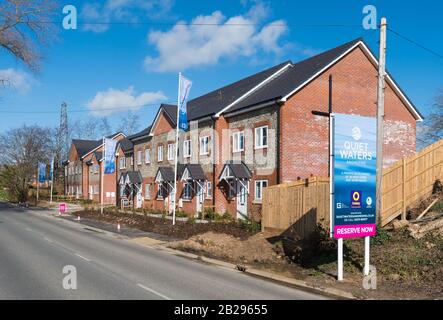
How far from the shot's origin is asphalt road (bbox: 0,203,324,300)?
947 cm

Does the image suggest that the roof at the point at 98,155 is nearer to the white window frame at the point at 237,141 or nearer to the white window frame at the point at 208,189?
the white window frame at the point at 208,189

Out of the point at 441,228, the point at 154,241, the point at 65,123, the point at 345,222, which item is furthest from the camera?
the point at 65,123

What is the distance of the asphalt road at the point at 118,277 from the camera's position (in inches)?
373

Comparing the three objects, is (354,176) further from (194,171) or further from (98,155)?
(98,155)

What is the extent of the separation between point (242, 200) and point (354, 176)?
1599 centimetres

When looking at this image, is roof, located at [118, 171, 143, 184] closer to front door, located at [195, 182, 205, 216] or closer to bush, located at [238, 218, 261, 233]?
front door, located at [195, 182, 205, 216]

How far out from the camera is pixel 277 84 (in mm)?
28734

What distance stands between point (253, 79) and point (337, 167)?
23.1 m

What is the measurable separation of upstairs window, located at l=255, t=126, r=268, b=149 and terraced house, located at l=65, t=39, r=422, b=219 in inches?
2.3

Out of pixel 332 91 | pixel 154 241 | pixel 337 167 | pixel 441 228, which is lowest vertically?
pixel 154 241

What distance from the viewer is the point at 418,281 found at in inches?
438

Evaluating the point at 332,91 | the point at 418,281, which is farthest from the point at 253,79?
the point at 418,281

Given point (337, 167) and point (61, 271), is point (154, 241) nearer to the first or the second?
point (61, 271)

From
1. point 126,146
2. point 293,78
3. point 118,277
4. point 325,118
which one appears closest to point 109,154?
point 126,146
